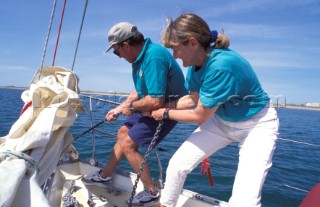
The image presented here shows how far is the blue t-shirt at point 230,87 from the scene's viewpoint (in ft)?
7.01

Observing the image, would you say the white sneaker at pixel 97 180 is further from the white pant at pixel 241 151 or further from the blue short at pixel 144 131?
the white pant at pixel 241 151

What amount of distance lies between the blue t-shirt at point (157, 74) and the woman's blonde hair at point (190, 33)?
538mm

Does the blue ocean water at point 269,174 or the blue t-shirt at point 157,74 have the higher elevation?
the blue t-shirt at point 157,74

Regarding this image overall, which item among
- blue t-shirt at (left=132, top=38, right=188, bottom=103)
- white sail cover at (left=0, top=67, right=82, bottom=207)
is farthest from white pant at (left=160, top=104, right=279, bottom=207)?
white sail cover at (left=0, top=67, right=82, bottom=207)

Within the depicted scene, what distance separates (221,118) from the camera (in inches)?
96.3

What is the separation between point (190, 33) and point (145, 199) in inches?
70.0

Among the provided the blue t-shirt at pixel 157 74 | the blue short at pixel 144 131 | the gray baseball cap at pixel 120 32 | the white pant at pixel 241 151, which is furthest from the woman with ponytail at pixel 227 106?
the gray baseball cap at pixel 120 32

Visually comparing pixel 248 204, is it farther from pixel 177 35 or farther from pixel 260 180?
pixel 177 35

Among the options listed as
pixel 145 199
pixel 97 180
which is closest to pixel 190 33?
pixel 145 199

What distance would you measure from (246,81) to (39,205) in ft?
5.43

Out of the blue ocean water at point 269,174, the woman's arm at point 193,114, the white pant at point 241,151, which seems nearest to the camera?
the white pant at point 241,151

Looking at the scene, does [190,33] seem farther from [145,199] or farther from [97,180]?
[97,180]

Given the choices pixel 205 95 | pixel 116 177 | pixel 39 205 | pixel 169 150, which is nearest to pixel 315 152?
pixel 169 150

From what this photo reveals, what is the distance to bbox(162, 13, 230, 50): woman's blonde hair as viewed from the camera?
218 cm
